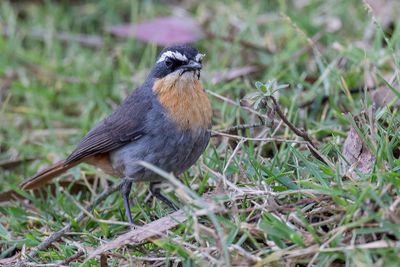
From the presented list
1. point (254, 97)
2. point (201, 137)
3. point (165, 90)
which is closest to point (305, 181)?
point (254, 97)

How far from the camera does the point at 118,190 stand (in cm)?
509

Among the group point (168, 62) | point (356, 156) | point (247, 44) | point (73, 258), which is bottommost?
point (73, 258)

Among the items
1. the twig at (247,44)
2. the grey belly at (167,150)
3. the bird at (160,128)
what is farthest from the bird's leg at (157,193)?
the twig at (247,44)

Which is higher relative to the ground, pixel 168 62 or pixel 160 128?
pixel 168 62

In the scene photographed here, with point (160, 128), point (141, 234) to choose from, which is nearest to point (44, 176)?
point (160, 128)

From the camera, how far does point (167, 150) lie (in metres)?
4.54

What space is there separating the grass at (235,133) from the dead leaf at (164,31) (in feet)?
0.36

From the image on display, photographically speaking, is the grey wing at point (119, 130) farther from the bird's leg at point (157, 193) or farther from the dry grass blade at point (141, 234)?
the dry grass blade at point (141, 234)

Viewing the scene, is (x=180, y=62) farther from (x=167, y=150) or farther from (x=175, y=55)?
(x=167, y=150)

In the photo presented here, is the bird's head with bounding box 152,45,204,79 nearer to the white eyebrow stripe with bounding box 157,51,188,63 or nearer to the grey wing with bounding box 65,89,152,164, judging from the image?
the white eyebrow stripe with bounding box 157,51,188,63

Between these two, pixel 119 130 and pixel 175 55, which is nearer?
pixel 175 55

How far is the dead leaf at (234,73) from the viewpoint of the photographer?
20.4 ft

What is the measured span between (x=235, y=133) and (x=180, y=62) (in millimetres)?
715

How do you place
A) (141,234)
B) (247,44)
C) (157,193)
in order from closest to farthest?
(141,234) → (157,193) → (247,44)
